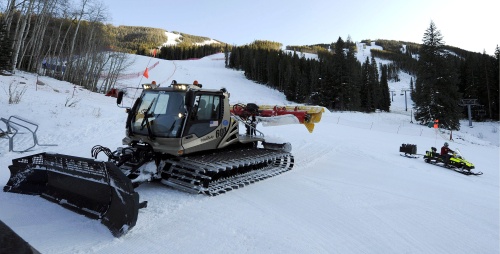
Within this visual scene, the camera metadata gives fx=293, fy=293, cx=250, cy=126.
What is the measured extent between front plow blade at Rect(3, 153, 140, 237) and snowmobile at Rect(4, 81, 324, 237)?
12mm

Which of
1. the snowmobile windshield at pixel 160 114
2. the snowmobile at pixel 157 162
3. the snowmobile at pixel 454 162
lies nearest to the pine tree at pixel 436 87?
the snowmobile at pixel 454 162

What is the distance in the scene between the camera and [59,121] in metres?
11.2

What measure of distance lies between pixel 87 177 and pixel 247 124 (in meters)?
4.67

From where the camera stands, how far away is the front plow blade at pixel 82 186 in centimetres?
376

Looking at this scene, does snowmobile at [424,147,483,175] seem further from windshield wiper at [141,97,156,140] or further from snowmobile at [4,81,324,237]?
windshield wiper at [141,97,156,140]

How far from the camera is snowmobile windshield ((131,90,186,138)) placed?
5840 mm

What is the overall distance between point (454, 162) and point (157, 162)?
10094 millimetres

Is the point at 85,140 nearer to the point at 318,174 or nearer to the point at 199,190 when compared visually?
the point at 199,190

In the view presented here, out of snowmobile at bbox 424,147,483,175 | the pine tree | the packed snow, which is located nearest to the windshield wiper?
the packed snow

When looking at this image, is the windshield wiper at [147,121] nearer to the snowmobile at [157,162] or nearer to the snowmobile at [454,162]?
the snowmobile at [157,162]

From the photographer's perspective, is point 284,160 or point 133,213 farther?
point 284,160

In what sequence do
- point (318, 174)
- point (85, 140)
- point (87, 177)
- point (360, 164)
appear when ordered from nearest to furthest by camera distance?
Answer: 1. point (87, 177)
2. point (318, 174)
3. point (360, 164)
4. point (85, 140)

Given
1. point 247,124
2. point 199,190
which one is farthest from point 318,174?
point 199,190

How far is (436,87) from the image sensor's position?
34.3 metres
